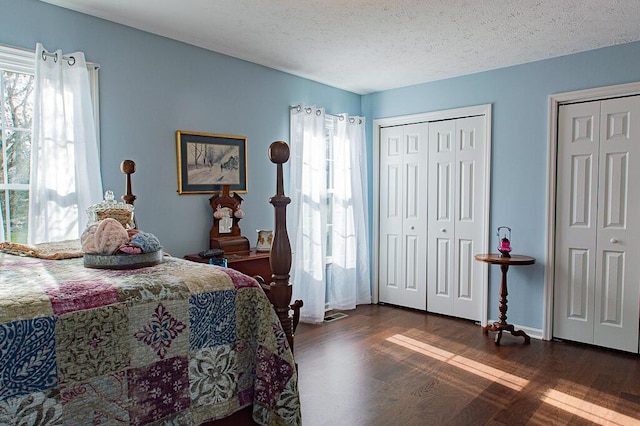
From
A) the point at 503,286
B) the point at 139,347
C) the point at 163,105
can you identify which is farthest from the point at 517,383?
the point at 163,105

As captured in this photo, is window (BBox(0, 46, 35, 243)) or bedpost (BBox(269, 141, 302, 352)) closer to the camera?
bedpost (BBox(269, 141, 302, 352))

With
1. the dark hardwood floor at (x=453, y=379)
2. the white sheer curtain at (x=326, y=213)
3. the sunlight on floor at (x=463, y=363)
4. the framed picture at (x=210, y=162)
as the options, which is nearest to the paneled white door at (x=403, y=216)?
the white sheer curtain at (x=326, y=213)

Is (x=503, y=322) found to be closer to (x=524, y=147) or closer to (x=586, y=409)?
(x=586, y=409)

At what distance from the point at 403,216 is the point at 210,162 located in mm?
2374

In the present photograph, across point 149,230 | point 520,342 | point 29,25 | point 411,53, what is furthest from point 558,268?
point 29,25

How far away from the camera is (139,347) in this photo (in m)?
1.31

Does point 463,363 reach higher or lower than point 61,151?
lower

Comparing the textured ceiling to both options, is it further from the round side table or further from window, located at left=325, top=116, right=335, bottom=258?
the round side table

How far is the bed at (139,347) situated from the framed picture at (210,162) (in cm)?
175

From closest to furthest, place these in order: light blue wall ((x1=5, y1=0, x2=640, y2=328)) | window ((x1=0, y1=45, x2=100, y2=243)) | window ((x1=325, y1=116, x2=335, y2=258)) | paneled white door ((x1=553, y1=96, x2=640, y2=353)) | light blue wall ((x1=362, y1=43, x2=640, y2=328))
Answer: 1. window ((x1=0, y1=45, x2=100, y2=243))
2. light blue wall ((x1=5, y1=0, x2=640, y2=328))
3. paneled white door ((x1=553, y1=96, x2=640, y2=353))
4. light blue wall ((x1=362, y1=43, x2=640, y2=328))
5. window ((x1=325, y1=116, x2=335, y2=258))

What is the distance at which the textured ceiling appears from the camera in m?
2.82

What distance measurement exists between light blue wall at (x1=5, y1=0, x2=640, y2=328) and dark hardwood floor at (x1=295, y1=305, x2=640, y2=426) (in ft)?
2.18

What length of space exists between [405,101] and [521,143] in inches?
54.7

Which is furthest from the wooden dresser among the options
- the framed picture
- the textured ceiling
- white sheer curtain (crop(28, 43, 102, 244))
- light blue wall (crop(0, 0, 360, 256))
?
the textured ceiling
